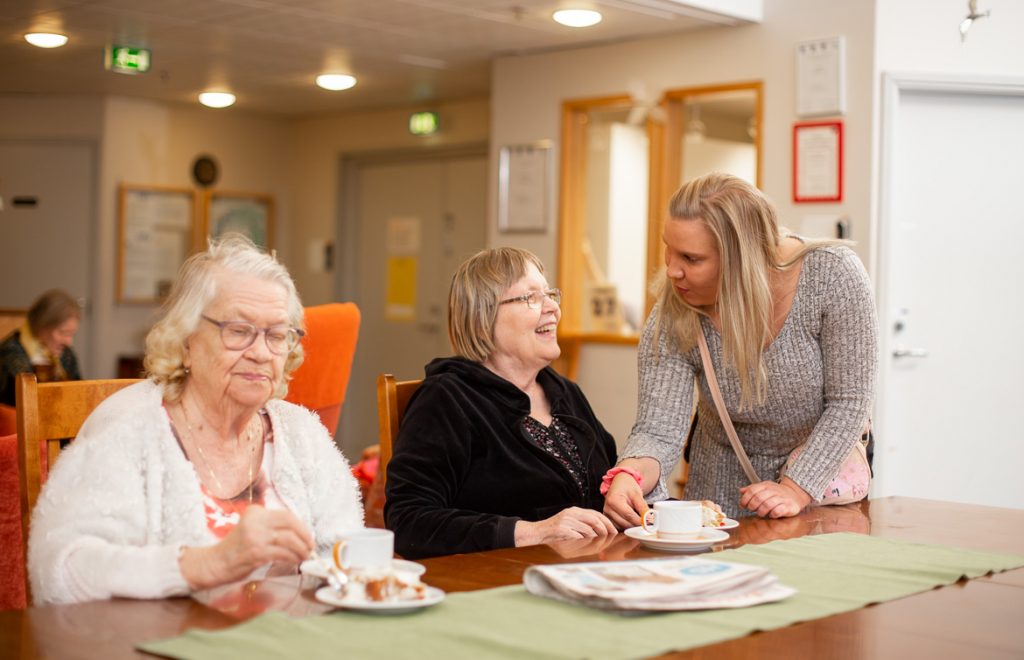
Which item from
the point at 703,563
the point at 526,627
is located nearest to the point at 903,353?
the point at 703,563

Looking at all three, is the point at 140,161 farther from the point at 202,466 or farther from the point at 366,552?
the point at 366,552

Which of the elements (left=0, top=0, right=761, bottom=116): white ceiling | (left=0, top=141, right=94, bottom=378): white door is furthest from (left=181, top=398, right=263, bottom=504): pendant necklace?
(left=0, top=141, right=94, bottom=378): white door

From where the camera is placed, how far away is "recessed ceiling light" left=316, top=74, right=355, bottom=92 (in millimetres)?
6695

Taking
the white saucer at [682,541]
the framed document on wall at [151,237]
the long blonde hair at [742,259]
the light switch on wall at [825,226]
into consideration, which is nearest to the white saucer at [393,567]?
the white saucer at [682,541]

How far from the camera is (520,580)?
1626 millimetres

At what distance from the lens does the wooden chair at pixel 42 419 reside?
1732 millimetres

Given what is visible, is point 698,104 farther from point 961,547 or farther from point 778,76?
point 961,547

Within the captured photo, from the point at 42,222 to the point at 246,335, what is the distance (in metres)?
6.50

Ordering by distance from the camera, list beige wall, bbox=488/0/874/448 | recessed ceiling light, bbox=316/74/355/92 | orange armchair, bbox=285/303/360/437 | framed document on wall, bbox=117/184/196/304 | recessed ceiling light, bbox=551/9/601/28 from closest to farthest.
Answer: orange armchair, bbox=285/303/360/437 < beige wall, bbox=488/0/874/448 < recessed ceiling light, bbox=551/9/601/28 < recessed ceiling light, bbox=316/74/355/92 < framed document on wall, bbox=117/184/196/304

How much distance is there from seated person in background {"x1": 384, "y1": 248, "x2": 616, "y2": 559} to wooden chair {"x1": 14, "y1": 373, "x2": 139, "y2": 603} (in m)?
0.58

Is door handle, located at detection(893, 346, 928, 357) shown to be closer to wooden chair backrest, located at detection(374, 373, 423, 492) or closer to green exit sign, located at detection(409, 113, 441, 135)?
wooden chair backrest, located at detection(374, 373, 423, 492)

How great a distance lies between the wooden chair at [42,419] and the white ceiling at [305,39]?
10.8 ft

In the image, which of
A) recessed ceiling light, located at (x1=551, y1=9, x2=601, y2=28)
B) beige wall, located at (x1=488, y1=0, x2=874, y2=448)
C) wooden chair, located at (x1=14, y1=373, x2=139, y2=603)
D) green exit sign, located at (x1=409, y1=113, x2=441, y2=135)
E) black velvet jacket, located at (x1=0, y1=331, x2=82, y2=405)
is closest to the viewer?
wooden chair, located at (x1=14, y1=373, x2=139, y2=603)

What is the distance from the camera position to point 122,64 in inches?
236
